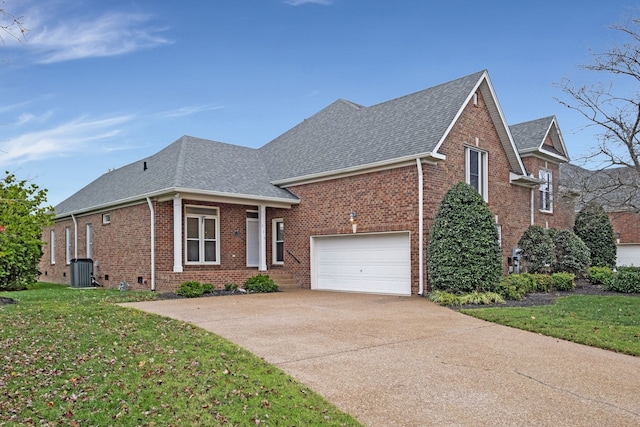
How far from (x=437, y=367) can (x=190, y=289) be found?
9.59 meters

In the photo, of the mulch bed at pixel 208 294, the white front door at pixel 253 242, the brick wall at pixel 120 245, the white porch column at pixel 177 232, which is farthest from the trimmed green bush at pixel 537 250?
the brick wall at pixel 120 245

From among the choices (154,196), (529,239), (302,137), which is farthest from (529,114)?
(154,196)

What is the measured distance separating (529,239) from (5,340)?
52.3ft

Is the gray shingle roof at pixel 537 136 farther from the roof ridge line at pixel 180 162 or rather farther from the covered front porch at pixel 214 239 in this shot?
the roof ridge line at pixel 180 162

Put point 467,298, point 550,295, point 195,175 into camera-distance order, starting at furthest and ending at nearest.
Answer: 1. point 195,175
2. point 550,295
3. point 467,298

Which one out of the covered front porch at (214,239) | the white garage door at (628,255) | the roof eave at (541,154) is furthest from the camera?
the white garage door at (628,255)

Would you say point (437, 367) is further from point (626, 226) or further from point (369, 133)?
point (626, 226)

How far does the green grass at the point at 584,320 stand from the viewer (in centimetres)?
787

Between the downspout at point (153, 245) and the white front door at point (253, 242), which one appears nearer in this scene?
the downspout at point (153, 245)

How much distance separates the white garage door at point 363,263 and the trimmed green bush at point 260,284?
5.62 feet

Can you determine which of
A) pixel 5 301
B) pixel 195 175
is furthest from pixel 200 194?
pixel 5 301

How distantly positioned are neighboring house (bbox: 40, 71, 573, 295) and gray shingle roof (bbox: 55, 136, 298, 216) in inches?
3.2

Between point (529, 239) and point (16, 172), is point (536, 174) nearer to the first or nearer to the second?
point (529, 239)

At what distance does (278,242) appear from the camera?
18422 mm
